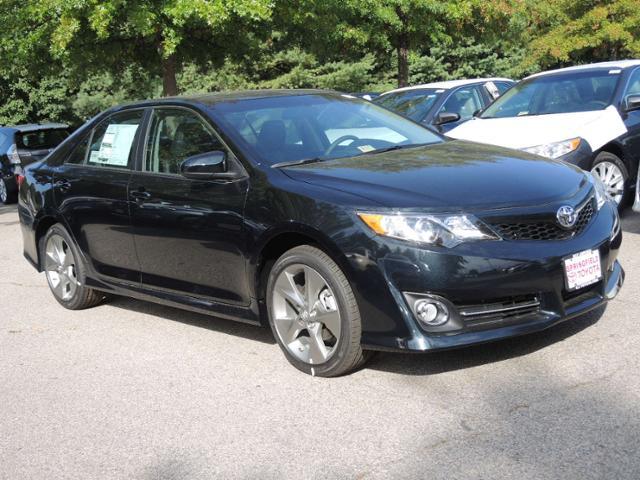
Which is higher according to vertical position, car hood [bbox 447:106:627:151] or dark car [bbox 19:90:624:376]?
dark car [bbox 19:90:624:376]

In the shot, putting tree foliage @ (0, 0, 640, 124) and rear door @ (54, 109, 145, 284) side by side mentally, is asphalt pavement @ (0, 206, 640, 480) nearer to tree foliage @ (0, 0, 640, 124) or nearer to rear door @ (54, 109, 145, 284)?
rear door @ (54, 109, 145, 284)

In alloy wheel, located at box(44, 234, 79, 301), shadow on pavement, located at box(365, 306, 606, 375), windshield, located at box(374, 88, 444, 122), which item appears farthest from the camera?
windshield, located at box(374, 88, 444, 122)

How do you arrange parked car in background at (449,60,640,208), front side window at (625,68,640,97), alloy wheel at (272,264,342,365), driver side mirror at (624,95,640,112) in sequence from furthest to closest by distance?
front side window at (625,68,640,97) < driver side mirror at (624,95,640,112) < parked car in background at (449,60,640,208) < alloy wheel at (272,264,342,365)

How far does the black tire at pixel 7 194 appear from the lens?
17.1 m

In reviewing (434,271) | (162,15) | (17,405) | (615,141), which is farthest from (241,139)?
(162,15)

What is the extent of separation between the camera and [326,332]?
4930 mm

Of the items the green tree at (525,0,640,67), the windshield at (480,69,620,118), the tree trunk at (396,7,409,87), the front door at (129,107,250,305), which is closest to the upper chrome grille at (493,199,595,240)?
the front door at (129,107,250,305)

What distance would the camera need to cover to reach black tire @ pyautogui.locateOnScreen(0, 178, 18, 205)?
17.1 metres

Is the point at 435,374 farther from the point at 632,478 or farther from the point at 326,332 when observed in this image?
the point at 632,478

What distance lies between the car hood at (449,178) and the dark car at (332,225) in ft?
0.04

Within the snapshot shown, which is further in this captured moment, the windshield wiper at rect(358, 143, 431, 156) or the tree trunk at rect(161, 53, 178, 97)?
the tree trunk at rect(161, 53, 178, 97)

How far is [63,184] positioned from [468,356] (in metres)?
3.49

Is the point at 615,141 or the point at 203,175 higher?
the point at 203,175

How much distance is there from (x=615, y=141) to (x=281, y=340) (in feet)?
16.5
